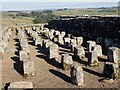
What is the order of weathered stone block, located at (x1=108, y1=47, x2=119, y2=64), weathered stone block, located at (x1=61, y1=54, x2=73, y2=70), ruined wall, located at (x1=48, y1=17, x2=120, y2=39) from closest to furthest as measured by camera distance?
1. weathered stone block, located at (x1=61, y1=54, x2=73, y2=70)
2. weathered stone block, located at (x1=108, y1=47, x2=119, y2=64)
3. ruined wall, located at (x1=48, y1=17, x2=120, y2=39)

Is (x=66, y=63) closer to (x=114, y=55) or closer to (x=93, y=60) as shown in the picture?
(x=93, y=60)

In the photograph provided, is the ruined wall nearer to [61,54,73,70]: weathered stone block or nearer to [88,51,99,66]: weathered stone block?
[88,51,99,66]: weathered stone block

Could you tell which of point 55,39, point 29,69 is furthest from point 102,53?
point 55,39

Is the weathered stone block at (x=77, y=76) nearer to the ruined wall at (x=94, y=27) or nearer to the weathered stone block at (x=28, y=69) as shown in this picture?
the weathered stone block at (x=28, y=69)

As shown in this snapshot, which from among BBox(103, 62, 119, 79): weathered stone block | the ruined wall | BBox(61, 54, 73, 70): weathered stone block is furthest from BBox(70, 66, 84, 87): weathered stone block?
the ruined wall

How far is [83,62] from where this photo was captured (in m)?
19.5

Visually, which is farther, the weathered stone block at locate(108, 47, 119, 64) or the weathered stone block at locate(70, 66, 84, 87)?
the weathered stone block at locate(108, 47, 119, 64)

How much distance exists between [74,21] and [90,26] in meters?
5.76

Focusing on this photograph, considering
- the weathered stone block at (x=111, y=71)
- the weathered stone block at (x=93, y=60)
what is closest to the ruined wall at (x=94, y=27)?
the weathered stone block at (x=93, y=60)

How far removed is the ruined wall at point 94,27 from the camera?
2683 cm

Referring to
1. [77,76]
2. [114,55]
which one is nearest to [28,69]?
[77,76]

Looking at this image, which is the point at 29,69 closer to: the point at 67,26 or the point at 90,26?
the point at 90,26

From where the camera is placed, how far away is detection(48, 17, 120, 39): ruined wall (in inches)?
1056

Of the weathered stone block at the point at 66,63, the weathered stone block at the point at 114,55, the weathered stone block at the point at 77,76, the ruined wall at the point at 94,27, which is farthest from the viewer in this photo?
the ruined wall at the point at 94,27
